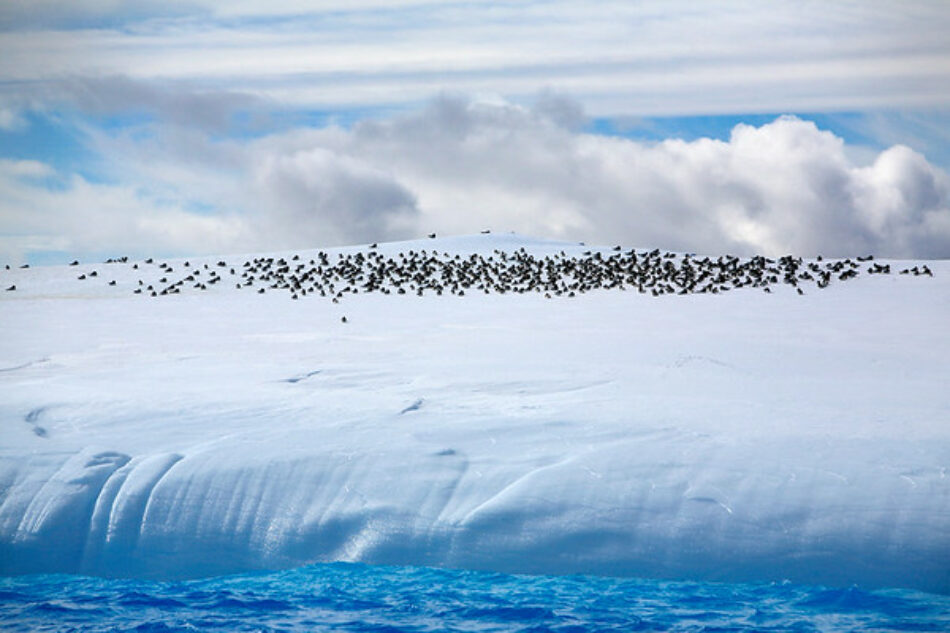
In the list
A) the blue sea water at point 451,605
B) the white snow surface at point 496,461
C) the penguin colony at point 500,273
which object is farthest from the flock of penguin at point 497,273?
the blue sea water at point 451,605

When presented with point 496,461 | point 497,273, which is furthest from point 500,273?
point 496,461

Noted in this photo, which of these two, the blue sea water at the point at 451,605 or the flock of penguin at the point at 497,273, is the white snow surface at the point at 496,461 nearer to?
the blue sea water at the point at 451,605

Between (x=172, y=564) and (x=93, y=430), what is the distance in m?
2.69

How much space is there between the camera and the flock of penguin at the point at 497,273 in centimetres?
2319

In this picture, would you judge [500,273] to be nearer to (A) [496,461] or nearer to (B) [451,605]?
(A) [496,461]

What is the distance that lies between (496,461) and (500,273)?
17982mm

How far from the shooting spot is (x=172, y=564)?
826 centimetres

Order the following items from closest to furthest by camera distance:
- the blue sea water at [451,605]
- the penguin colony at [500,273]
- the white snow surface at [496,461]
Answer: the blue sea water at [451,605] < the white snow surface at [496,461] < the penguin colony at [500,273]

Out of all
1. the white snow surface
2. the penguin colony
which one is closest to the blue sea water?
the white snow surface

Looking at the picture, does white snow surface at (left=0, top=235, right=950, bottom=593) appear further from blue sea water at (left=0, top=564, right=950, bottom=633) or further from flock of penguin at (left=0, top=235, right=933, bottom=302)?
flock of penguin at (left=0, top=235, right=933, bottom=302)

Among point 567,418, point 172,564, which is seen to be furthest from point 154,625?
point 567,418

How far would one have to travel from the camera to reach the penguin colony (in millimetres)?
23141

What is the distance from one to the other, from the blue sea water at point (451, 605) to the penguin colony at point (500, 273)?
14611mm

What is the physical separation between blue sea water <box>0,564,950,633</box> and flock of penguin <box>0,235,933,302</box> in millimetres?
14666
